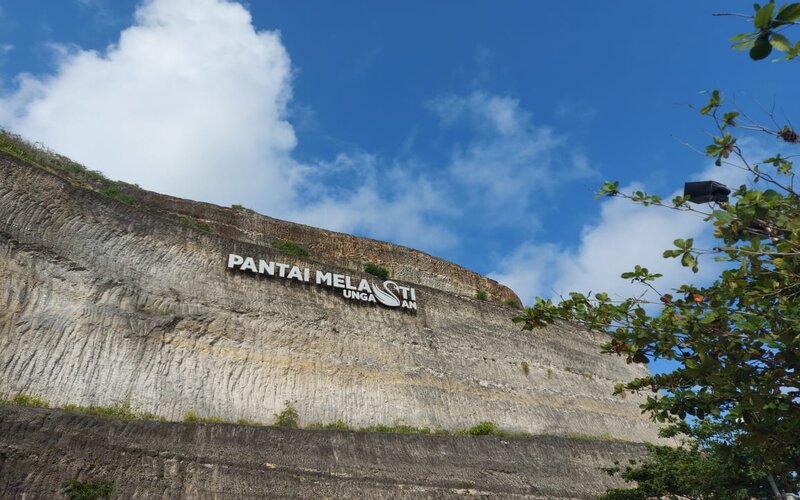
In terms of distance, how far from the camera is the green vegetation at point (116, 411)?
46.5ft

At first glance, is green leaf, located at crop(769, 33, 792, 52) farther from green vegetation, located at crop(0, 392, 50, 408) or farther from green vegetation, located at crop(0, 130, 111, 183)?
green vegetation, located at crop(0, 130, 111, 183)

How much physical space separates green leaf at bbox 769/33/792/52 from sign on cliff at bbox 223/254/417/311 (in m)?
18.9

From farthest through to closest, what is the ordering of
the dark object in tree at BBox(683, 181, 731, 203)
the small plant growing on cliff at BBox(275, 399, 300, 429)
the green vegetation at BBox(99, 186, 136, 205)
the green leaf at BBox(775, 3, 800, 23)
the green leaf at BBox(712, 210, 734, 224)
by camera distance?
the green vegetation at BBox(99, 186, 136, 205)
the small plant growing on cliff at BBox(275, 399, 300, 429)
the dark object in tree at BBox(683, 181, 731, 203)
the green leaf at BBox(712, 210, 734, 224)
the green leaf at BBox(775, 3, 800, 23)

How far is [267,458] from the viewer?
44.1 ft

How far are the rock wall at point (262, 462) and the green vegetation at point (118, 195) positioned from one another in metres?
15.3

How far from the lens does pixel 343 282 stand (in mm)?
23156

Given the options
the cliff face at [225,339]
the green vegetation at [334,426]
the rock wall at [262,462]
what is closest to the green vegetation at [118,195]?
the cliff face at [225,339]

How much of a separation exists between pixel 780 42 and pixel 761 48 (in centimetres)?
13

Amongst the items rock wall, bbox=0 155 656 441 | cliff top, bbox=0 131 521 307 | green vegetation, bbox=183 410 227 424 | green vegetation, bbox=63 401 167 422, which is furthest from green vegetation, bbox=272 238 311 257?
green vegetation, bbox=63 401 167 422

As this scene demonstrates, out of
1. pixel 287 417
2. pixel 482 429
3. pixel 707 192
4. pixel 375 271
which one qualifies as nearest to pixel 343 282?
pixel 287 417

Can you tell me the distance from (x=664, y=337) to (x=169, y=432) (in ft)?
35.6

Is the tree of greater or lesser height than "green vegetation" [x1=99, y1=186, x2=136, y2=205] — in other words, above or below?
A: below

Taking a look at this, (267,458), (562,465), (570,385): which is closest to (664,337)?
(267,458)

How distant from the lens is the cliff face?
15312mm
